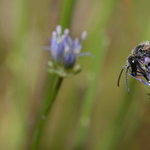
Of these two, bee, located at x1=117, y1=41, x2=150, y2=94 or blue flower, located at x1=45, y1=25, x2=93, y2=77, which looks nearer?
bee, located at x1=117, y1=41, x2=150, y2=94

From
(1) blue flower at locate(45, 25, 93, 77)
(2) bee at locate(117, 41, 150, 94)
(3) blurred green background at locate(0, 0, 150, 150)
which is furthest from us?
(3) blurred green background at locate(0, 0, 150, 150)

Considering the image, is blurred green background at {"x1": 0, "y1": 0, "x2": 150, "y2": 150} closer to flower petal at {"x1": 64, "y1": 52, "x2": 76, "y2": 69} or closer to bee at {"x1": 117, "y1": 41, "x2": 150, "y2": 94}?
flower petal at {"x1": 64, "y1": 52, "x2": 76, "y2": 69}

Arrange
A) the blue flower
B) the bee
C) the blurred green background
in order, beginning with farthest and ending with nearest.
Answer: the blurred green background < the blue flower < the bee

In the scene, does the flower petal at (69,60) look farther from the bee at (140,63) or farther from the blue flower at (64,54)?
the bee at (140,63)

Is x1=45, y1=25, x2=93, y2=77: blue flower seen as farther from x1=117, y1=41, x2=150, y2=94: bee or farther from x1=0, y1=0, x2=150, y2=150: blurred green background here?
x1=117, y1=41, x2=150, y2=94: bee

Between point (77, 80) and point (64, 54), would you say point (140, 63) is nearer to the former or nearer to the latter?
point (64, 54)

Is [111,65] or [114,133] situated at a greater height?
[111,65]

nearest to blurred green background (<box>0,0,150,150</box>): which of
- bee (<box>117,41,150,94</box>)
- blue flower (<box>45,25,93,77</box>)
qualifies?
blue flower (<box>45,25,93,77</box>)

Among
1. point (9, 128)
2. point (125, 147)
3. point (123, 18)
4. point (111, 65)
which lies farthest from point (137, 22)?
point (9, 128)

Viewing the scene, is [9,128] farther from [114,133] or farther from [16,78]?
[114,133]
